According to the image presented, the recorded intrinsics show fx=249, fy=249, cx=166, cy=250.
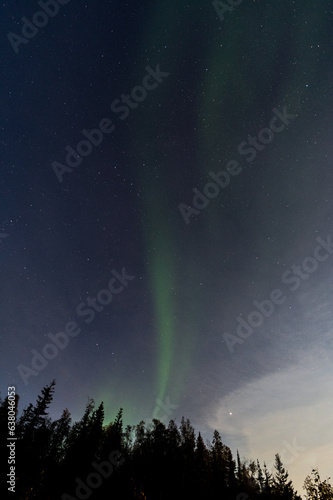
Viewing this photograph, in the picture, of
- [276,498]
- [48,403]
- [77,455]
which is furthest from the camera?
[48,403]

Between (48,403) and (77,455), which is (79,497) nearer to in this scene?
(77,455)

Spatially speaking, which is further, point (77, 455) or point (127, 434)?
point (127, 434)

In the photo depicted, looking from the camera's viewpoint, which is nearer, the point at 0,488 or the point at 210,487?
the point at 0,488

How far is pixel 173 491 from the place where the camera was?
37.4 m

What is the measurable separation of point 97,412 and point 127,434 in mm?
22747

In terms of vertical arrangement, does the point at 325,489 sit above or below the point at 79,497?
below

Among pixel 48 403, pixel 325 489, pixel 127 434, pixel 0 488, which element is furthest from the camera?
pixel 127 434

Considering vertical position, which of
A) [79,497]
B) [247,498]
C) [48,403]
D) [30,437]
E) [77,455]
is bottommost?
[247,498]

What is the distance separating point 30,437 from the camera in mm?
38656

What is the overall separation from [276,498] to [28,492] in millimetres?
22167

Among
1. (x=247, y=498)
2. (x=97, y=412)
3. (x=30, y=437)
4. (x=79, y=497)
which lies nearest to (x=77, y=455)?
(x=79, y=497)

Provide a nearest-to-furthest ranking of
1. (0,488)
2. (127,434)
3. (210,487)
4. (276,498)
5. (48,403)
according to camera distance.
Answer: (0,488) → (276,498) → (210,487) → (48,403) → (127,434)

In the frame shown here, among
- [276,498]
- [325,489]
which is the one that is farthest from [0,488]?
[325,489]

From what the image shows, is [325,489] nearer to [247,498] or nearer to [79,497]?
[247,498]
